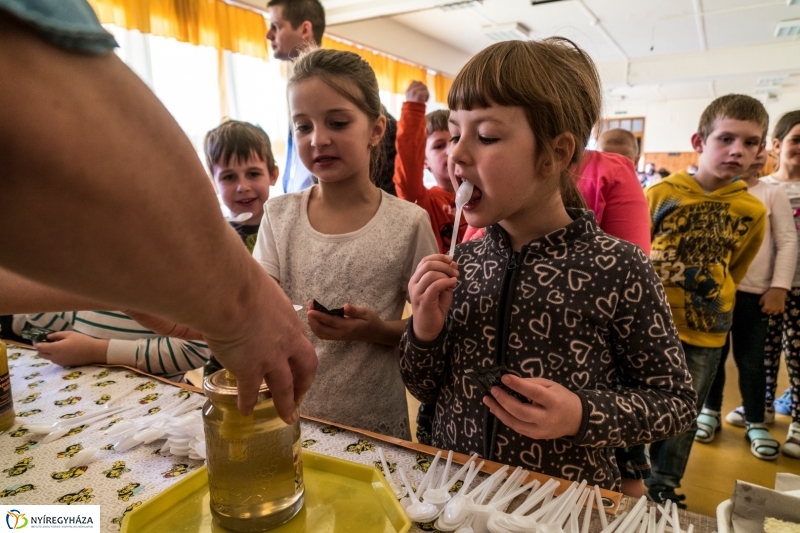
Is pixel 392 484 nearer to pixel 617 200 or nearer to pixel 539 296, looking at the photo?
pixel 539 296

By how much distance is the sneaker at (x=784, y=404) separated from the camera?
2.40m

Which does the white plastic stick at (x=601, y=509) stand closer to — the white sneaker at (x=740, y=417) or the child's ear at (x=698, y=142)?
the child's ear at (x=698, y=142)

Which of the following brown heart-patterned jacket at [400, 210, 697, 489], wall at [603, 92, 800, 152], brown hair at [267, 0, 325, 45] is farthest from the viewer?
wall at [603, 92, 800, 152]

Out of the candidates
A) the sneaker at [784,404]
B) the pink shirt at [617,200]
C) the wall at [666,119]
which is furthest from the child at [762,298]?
the wall at [666,119]

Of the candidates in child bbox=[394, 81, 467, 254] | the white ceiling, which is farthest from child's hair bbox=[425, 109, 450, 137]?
the white ceiling

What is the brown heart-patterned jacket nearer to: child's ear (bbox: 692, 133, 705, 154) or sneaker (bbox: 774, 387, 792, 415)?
child's ear (bbox: 692, 133, 705, 154)

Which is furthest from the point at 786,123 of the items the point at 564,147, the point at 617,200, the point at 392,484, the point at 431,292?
the point at 392,484

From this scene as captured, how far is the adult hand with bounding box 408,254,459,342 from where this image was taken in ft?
2.34

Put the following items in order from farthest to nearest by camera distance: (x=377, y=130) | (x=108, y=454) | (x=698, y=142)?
(x=698, y=142) < (x=377, y=130) < (x=108, y=454)

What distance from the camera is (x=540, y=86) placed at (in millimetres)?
749

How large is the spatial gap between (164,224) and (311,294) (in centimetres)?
75

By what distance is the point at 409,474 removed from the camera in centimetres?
62

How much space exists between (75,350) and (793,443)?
261 centimetres

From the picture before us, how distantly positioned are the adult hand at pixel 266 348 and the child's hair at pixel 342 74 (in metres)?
0.72
